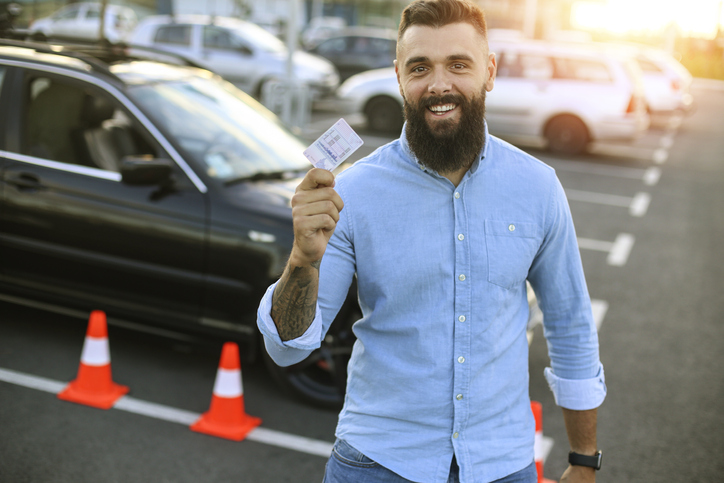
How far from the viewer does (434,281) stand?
1832 mm

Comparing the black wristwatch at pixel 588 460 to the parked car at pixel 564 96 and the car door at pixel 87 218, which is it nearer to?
the car door at pixel 87 218

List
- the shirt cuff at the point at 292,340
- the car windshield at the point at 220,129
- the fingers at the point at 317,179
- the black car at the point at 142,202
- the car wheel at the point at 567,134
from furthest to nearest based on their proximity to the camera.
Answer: the car wheel at the point at 567,134 → the car windshield at the point at 220,129 → the black car at the point at 142,202 → the shirt cuff at the point at 292,340 → the fingers at the point at 317,179

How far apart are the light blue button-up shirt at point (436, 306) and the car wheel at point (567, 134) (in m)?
12.5

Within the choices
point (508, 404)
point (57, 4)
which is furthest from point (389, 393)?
point (57, 4)

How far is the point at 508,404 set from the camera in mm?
1912

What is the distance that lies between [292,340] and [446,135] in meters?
0.63

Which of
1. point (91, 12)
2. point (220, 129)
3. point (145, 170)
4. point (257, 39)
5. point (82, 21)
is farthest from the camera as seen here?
point (91, 12)

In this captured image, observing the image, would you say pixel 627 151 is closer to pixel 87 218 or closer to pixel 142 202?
pixel 142 202

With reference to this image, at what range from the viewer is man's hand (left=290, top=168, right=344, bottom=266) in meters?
1.65

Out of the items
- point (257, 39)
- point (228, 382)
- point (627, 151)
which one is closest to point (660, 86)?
point (627, 151)

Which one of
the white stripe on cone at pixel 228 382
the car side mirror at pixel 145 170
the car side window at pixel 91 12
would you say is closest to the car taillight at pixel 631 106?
the car side mirror at pixel 145 170

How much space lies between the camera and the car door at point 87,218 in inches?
169

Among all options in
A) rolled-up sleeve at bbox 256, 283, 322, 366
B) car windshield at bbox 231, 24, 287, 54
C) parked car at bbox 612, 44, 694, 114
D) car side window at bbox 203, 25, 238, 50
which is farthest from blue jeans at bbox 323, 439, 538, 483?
parked car at bbox 612, 44, 694, 114

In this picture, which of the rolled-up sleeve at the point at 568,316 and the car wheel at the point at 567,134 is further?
the car wheel at the point at 567,134
